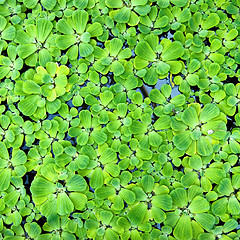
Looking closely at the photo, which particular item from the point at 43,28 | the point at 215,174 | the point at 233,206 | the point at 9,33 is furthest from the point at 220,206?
the point at 9,33

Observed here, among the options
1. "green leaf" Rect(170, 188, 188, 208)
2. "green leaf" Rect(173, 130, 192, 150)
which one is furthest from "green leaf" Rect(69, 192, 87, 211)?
"green leaf" Rect(173, 130, 192, 150)

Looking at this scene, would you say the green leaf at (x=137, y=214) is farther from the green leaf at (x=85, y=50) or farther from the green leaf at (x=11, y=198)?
the green leaf at (x=85, y=50)

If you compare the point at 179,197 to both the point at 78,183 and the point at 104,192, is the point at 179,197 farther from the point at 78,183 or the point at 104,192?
the point at 78,183

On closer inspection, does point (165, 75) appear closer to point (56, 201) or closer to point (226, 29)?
point (226, 29)

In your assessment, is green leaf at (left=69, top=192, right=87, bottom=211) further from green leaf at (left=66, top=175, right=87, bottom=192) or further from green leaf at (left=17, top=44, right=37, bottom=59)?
green leaf at (left=17, top=44, right=37, bottom=59)

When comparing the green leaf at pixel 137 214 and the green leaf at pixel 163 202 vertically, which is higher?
the green leaf at pixel 163 202

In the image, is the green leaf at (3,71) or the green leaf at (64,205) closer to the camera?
the green leaf at (64,205)

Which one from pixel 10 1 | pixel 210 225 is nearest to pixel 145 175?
pixel 210 225

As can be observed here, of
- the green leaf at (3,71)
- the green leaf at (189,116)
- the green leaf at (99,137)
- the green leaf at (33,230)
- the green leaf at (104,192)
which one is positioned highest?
the green leaf at (3,71)

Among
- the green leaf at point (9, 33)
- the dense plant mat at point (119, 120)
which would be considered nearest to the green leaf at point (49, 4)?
the dense plant mat at point (119, 120)
